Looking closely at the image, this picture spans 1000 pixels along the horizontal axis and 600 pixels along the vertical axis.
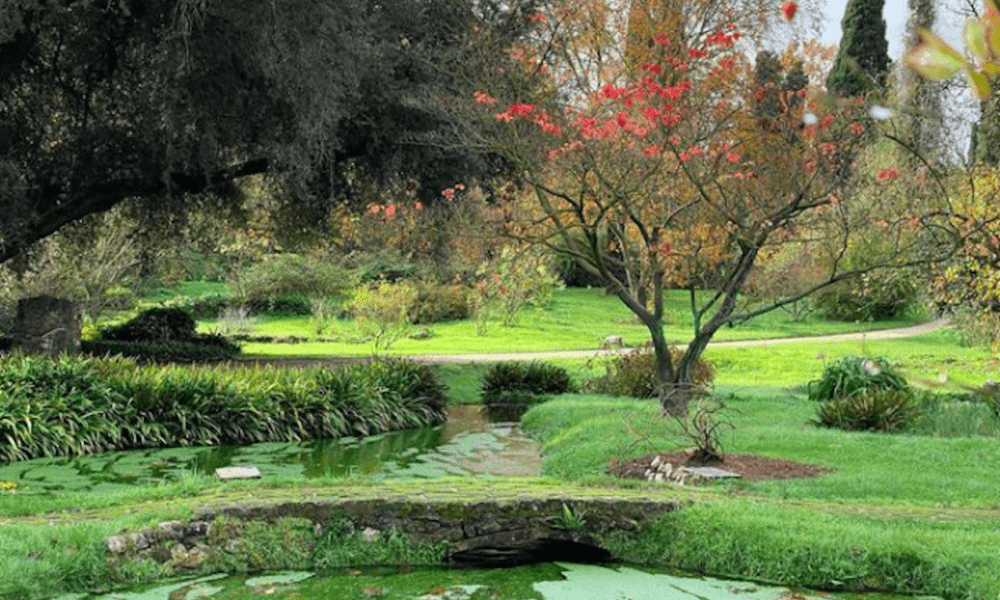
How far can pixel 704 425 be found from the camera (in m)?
9.62

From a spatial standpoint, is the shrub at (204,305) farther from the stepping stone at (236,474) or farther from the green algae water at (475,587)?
the green algae water at (475,587)

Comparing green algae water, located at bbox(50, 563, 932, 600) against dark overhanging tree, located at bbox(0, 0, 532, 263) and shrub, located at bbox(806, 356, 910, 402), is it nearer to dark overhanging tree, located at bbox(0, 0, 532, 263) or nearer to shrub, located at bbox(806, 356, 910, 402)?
shrub, located at bbox(806, 356, 910, 402)

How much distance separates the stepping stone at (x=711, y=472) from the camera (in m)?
9.03

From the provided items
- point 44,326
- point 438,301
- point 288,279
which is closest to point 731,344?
point 438,301

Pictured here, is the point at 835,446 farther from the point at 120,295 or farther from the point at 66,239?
the point at 120,295

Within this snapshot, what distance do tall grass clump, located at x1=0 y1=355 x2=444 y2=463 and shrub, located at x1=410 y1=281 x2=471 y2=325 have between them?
1687 centimetres

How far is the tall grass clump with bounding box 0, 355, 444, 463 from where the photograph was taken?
11586 mm

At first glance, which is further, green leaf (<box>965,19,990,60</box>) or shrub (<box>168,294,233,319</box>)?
shrub (<box>168,294,233,319</box>)

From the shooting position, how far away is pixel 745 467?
9.73 metres

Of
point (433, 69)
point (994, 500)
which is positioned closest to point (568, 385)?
point (433, 69)

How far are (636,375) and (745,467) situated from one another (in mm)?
7228

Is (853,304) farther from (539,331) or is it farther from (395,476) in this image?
(395,476)

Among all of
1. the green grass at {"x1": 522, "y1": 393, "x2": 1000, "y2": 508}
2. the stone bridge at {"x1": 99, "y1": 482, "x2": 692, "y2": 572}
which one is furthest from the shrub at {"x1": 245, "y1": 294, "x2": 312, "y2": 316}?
the stone bridge at {"x1": 99, "y1": 482, "x2": 692, "y2": 572}

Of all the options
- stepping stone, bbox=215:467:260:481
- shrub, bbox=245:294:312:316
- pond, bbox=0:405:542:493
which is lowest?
pond, bbox=0:405:542:493
